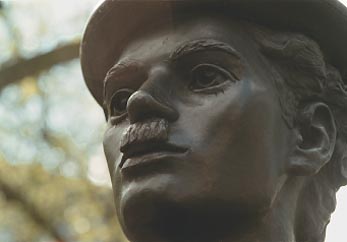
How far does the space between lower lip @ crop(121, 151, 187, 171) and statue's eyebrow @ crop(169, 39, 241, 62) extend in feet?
0.99

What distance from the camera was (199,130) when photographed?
261cm

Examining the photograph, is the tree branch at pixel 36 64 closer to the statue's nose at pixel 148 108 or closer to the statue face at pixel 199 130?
the statue face at pixel 199 130

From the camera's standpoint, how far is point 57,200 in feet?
23.4

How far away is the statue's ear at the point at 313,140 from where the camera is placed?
274 cm

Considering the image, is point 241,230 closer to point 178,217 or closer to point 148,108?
point 178,217

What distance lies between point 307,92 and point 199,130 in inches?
16.0

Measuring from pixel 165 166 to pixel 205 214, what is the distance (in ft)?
0.54

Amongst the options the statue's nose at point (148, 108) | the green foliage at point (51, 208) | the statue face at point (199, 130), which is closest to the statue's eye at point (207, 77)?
the statue face at point (199, 130)

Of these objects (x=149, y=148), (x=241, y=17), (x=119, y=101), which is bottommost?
(x=119, y=101)

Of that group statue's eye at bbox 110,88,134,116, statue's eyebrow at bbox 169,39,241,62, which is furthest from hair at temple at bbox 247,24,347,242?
statue's eye at bbox 110,88,134,116

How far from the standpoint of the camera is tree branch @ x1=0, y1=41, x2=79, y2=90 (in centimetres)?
669

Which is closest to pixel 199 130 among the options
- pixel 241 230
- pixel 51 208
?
pixel 241 230

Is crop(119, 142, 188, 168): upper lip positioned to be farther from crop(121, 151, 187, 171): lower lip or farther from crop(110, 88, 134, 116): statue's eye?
crop(110, 88, 134, 116): statue's eye

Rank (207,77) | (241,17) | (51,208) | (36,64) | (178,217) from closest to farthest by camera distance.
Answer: (178,217), (207,77), (241,17), (36,64), (51,208)
